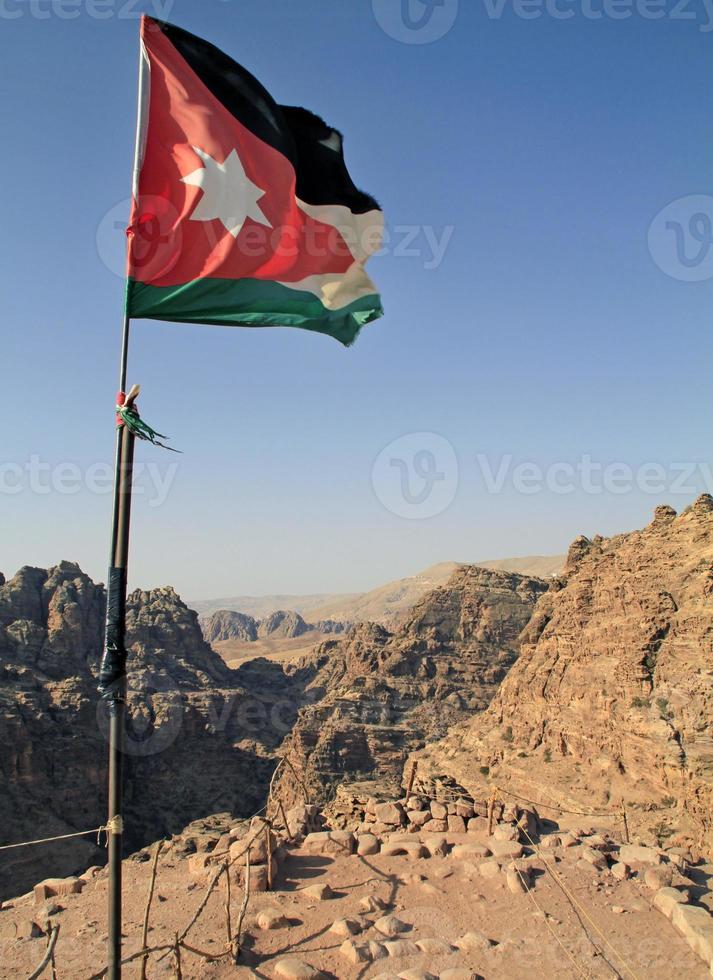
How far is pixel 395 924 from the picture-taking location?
34.6 feet

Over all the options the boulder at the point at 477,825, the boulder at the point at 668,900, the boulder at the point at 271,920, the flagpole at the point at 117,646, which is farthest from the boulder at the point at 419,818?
the flagpole at the point at 117,646

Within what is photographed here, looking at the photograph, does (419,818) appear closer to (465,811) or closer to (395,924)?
(465,811)

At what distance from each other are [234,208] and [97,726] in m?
48.6

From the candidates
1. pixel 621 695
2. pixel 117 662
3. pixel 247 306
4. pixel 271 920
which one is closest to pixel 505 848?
pixel 271 920

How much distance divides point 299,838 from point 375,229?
1230 centimetres

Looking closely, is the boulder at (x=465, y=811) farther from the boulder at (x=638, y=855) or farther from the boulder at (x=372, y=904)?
the boulder at (x=372, y=904)

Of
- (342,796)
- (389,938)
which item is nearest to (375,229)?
(389,938)

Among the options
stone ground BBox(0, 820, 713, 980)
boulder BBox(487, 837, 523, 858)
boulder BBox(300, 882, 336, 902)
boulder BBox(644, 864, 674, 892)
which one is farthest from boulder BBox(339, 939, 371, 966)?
boulder BBox(644, 864, 674, 892)

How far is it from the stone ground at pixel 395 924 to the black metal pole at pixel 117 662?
12.3ft

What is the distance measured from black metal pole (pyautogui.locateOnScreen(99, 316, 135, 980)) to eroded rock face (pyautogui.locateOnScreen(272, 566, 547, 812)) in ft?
136

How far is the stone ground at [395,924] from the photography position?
375 inches

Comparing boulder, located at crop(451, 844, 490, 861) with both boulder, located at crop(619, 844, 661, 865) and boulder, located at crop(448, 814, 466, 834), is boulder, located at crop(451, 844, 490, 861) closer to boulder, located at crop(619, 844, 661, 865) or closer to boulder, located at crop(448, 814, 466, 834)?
boulder, located at crop(448, 814, 466, 834)

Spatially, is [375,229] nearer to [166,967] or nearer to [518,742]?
[166,967]

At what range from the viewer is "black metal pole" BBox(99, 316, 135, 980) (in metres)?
6.45
